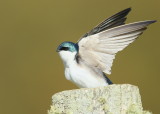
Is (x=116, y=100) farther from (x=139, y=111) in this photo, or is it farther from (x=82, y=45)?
(x=82, y=45)

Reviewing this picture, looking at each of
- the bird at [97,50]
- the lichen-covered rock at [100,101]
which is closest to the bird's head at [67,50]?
the bird at [97,50]

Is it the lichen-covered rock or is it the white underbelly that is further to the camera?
the white underbelly

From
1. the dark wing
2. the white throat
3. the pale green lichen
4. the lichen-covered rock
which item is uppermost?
the dark wing

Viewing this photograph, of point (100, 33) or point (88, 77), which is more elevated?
point (100, 33)

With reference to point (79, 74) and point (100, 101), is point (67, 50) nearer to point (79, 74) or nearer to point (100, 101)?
point (79, 74)

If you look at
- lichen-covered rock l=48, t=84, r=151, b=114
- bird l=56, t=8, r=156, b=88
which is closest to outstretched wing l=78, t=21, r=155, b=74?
bird l=56, t=8, r=156, b=88

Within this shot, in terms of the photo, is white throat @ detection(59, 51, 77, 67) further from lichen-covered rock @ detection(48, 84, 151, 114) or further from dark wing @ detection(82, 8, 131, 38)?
lichen-covered rock @ detection(48, 84, 151, 114)

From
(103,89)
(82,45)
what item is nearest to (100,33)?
(82,45)
